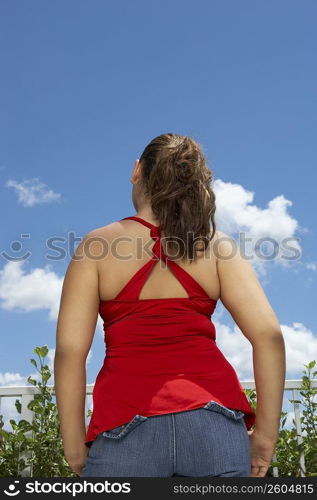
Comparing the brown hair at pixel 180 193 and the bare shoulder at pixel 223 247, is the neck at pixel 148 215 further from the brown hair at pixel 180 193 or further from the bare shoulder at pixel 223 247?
the bare shoulder at pixel 223 247

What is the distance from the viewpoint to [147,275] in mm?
1781

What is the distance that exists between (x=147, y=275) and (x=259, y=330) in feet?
1.44

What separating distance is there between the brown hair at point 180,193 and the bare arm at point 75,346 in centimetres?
27

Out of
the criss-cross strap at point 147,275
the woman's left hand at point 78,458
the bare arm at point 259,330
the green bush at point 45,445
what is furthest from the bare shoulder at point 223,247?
the green bush at point 45,445

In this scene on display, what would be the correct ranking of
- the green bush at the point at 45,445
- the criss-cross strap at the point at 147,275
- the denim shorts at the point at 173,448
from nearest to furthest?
the denim shorts at the point at 173,448 < the criss-cross strap at the point at 147,275 < the green bush at the point at 45,445

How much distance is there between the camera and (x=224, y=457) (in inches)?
64.2

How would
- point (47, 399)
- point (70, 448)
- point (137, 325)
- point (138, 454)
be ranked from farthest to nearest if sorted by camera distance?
point (47, 399) < point (70, 448) < point (137, 325) < point (138, 454)

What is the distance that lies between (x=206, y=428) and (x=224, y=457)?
10 centimetres

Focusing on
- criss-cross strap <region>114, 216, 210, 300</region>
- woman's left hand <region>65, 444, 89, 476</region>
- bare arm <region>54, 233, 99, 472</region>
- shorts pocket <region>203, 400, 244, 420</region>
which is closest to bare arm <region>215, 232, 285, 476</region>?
criss-cross strap <region>114, 216, 210, 300</region>

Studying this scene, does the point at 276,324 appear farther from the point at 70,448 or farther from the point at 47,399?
the point at 47,399

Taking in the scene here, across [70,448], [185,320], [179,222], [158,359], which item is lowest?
[70,448]

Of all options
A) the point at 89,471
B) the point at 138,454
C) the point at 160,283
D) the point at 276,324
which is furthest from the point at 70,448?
the point at 276,324

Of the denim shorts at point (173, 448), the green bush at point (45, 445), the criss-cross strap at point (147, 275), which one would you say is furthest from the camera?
the green bush at point (45, 445)

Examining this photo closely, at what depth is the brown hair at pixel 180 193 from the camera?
73.8 inches
